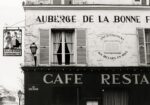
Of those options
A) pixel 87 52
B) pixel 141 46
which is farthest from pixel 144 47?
pixel 87 52

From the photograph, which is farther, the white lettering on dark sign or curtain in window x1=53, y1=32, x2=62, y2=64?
curtain in window x1=53, y1=32, x2=62, y2=64

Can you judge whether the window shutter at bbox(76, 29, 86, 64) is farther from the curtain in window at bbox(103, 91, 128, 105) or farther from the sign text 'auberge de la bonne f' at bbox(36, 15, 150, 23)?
the curtain in window at bbox(103, 91, 128, 105)

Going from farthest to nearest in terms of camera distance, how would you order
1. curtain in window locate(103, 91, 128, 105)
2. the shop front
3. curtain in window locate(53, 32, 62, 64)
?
curtain in window locate(53, 32, 62, 64)
curtain in window locate(103, 91, 128, 105)
the shop front

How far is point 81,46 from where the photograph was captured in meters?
20.5

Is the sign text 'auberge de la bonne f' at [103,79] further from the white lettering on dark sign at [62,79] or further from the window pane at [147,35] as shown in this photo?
the window pane at [147,35]

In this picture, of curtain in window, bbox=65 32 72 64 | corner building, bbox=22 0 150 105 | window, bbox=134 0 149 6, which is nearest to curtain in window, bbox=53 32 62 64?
corner building, bbox=22 0 150 105

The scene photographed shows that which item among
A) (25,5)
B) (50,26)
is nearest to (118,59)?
(50,26)

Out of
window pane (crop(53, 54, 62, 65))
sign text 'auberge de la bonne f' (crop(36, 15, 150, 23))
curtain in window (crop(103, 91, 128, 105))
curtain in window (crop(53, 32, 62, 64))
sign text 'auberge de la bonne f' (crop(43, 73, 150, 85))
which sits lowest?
curtain in window (crop(103, 91, 128, 105))

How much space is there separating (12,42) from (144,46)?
6.39 metres

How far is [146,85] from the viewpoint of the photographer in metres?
20.3

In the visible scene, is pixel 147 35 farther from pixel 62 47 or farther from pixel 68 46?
pixel 62 47

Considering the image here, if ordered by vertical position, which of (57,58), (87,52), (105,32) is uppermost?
(105,32)

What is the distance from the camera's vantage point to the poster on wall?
20578mm

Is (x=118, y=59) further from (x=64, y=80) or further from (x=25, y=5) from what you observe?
(x=25, y=5)
